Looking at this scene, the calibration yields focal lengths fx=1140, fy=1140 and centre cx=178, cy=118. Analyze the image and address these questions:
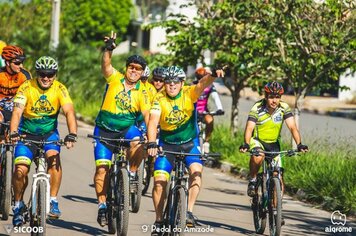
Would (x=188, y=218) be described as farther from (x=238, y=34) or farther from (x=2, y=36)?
(x=2, y=36)

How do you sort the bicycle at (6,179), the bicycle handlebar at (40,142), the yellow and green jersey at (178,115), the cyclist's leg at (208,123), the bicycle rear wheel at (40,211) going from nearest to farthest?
the bicycle rear wheel at (40,211) → the bicycle handlebar at (40,142) → the yellow and green jersey at (178,115) → the bicycle at (6,179) → the cyclist's leg at (208,123)

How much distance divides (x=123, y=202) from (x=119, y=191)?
194 millimetres

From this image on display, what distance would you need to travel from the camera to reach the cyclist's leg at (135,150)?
13016 mm

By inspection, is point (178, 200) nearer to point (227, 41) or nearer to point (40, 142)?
A: point (40, 142)

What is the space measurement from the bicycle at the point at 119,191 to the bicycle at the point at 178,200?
18.4 inches

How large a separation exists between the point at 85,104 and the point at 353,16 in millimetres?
15026

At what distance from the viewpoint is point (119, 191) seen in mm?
11992

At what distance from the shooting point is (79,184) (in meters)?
16.6

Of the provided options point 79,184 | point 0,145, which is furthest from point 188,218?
point 79,184

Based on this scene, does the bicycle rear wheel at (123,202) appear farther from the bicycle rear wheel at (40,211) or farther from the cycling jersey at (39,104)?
the bicycle rear wheel at (40,211)

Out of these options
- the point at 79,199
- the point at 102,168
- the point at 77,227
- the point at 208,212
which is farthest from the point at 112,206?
the point at 79,199

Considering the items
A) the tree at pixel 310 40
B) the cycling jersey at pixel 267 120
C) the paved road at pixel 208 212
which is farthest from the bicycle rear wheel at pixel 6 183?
the tree at pixel 310 40

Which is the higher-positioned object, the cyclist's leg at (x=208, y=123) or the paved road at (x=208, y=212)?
the cyclist's leg at (x=208, y=123)

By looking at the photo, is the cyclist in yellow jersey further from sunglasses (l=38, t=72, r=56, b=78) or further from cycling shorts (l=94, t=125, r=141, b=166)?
sunglasses (l=38, t=72, r=56, b=78)
